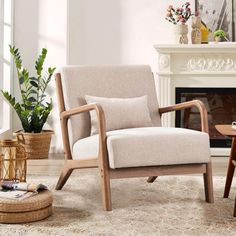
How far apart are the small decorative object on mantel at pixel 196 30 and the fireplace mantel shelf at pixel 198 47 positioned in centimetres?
9

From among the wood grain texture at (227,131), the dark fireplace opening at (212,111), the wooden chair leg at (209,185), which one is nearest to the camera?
the wood grain texture at (227,131)

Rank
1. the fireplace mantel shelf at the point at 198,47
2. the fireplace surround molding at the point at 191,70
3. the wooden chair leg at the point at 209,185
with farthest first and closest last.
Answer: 1. the fireplace surround molding at the point at 191,70
2. the fireplace mantel shelf at the point at 198,47
3. the wooden chair leg at the point at 209,185

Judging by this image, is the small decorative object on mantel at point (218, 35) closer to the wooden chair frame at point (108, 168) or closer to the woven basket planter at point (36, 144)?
the woven basket planter at point (36, 144)

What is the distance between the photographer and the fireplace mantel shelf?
5.19 meters

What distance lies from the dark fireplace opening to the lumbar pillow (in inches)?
73.2

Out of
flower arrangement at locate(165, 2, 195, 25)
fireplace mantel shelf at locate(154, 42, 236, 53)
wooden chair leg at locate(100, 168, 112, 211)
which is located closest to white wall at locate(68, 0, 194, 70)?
flower arrangement at locate(165, 2, 195, 25)

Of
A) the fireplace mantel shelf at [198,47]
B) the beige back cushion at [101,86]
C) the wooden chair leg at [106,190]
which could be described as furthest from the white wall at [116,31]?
the wooden chair leg at [106,190]

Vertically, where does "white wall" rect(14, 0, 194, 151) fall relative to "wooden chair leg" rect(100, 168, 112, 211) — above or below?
above

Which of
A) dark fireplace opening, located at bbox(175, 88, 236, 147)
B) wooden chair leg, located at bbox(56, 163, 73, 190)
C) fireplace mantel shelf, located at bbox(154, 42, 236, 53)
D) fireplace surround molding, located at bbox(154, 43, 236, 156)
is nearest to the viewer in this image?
wooden chair leg, located at bbox(56, 163, 73, 190)

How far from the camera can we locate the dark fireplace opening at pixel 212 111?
5.45m

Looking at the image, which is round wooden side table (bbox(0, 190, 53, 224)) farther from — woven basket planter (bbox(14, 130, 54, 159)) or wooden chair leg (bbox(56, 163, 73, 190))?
woven basket planter (bbox(14, 130, 54, 159))

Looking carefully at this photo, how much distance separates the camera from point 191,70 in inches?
210

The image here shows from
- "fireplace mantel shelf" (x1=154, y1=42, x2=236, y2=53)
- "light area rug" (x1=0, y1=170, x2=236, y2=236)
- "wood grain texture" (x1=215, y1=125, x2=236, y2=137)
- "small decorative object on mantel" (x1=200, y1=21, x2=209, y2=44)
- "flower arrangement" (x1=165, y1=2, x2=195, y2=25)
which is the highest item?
"flower arrangement" (x1=165, y1=2, x2=195, y2=25)

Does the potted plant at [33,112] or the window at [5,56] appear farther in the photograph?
the window at [5,56]
